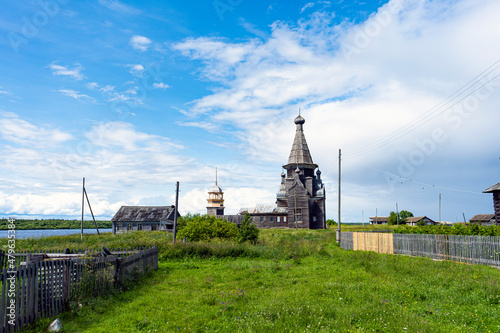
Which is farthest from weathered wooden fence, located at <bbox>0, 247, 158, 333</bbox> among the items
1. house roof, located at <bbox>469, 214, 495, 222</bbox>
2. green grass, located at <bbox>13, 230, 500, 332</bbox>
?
house roof, located at <bbox>469, 214, 495, 222</bbox>

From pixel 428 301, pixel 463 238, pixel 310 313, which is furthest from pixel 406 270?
pixel 310 313

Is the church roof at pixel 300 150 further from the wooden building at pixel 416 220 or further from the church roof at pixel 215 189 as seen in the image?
the wooden building at pixel 416 220

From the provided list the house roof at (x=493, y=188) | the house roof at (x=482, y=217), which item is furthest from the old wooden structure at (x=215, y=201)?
the house roof at (x=482, y=217)

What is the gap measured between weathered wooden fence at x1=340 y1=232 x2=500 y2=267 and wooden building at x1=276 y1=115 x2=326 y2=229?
33.2 m

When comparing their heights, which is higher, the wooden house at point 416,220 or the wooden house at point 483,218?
the wooden house at point 483,218

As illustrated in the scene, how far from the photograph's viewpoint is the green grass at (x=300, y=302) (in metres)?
7.82

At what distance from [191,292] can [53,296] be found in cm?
443

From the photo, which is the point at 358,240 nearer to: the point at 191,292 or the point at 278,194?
the point at 191,292

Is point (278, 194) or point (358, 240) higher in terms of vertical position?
point (278, 194)

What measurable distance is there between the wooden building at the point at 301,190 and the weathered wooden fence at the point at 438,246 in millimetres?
33178

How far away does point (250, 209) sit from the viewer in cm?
6788

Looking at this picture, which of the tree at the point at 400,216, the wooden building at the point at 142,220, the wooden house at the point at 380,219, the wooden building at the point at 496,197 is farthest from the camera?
the wooden house at the point at 380,219

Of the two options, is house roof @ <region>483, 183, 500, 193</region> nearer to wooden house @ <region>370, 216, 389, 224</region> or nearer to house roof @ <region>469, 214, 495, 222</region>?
house roof @ <region>469, 214, 495, 222</region>

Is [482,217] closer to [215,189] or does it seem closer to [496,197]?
[496,197]
